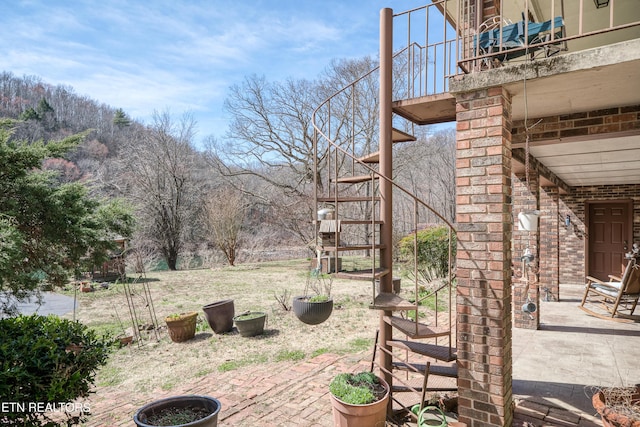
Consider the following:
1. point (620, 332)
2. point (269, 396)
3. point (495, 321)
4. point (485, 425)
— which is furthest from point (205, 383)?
point (620, 332)

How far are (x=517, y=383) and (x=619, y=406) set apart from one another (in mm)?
1191

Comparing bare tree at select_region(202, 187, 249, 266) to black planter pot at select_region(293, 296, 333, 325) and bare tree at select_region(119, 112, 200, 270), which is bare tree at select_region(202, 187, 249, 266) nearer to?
bare tree at select_region(119, 112, 200, 270)

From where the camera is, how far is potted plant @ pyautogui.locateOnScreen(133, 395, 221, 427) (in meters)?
2.38

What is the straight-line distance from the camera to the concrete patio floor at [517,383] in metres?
2.89

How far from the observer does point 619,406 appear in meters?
2.19

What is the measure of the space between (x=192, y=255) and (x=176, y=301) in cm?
964

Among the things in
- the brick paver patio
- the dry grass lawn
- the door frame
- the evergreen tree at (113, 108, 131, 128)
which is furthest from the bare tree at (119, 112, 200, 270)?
the door frame

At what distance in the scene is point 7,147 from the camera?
4410 millimetres

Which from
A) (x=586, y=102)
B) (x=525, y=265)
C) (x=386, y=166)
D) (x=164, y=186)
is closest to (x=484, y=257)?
(x=386, y=166)

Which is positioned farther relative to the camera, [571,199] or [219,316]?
[571,199]

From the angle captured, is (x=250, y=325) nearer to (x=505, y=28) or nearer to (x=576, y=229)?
(x=505, y=28)

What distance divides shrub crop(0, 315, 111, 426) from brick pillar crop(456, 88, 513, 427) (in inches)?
106

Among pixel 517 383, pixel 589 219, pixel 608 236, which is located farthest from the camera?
pixel 589 219

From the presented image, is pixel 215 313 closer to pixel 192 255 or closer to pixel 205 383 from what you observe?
pixel 205 383
